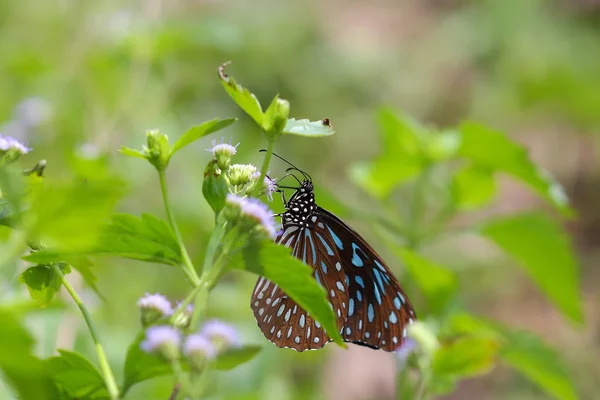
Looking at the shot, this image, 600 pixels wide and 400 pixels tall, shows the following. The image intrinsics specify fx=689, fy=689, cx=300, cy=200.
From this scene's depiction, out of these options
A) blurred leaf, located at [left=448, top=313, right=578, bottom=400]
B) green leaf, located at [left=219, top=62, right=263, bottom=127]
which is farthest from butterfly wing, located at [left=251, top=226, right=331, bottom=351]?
green leaf, located at [left=219, top=62, right=263, bottom=127]

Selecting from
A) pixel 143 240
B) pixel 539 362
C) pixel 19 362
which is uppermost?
pixel 539 362

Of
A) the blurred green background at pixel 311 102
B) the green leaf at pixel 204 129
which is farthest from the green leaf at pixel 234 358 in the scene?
the blurred green background at pixel 311 102

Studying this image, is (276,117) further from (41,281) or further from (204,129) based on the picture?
(41,281)

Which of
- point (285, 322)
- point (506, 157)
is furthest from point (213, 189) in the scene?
point (506, 157)

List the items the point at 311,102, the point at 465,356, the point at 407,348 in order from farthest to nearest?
1. the point at 311,102
2. the point at 407,348
3. the point at 465,356

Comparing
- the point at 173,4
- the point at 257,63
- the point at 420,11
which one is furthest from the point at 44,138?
the point at 420,11

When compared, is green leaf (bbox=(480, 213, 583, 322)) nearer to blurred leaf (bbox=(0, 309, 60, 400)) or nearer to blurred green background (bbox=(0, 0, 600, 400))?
blurred green background (bbox=(0, 0, 600, 400))
